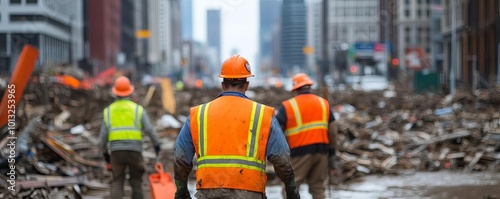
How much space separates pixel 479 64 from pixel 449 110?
23.9 metres

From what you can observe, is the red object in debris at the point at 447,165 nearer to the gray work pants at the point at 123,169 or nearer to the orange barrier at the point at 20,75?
the gray work pants at the point at 123,169

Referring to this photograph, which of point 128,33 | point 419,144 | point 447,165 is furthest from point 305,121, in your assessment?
point 128,33

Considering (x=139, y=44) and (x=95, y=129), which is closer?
(x=95, y=129)

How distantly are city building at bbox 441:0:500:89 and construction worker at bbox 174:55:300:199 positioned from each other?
3356 centimetres

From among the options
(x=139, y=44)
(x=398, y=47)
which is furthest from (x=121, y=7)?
(x=398, y=47)

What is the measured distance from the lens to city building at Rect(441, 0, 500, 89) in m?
42.1

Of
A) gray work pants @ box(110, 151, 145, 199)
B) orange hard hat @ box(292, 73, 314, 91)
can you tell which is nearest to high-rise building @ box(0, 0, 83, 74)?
gray work pants @ box(110, 151, 145, 199)

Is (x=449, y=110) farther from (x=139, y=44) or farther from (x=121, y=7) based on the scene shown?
(x=139, y=44)

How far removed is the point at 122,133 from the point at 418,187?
5.81 metres

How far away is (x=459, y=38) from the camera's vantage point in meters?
56.7

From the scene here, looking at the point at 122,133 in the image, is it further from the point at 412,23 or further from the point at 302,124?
the point at 412,23

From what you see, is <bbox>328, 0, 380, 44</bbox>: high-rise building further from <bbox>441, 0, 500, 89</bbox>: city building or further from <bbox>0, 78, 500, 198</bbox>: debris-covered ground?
<bbox>0, 78, 500, 198</bbox>: debris-covered ground

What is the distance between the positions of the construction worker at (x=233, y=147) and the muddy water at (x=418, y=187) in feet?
23.5

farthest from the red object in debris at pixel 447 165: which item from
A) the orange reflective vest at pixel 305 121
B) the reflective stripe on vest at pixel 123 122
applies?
the reflective stripe on vest at pixel 123 122
